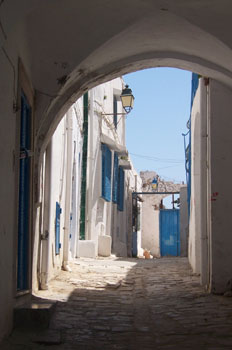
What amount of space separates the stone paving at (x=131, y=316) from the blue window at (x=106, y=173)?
566cm

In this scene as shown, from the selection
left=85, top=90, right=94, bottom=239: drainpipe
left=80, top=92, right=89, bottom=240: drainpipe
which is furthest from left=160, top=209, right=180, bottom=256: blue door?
left=80, top=92, right=89, bottom=240: drainpipe

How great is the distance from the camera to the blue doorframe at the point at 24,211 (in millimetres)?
4926

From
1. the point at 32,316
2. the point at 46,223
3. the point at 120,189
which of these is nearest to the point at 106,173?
the point at 120,189

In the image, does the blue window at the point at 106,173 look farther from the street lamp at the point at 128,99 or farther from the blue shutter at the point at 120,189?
the street lamp at the point at 128,99

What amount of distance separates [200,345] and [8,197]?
1.89 meters

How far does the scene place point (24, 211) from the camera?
5.02 m

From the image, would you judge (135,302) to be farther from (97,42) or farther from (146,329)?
(97,42)

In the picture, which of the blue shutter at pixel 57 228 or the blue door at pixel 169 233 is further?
the blue door at pixel 169 233

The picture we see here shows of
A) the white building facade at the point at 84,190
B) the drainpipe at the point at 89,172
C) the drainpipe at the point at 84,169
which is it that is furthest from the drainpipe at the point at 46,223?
the drainpipe at the point at 89,172

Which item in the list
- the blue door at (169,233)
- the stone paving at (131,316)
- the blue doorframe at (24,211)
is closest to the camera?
the stone paving at (131,316)

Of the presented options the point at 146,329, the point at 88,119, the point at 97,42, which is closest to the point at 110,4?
the point at 97,42

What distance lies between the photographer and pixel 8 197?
151 inches

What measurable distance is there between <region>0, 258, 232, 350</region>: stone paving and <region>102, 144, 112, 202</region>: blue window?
5657mm

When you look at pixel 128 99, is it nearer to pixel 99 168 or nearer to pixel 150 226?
pixel 99 168
